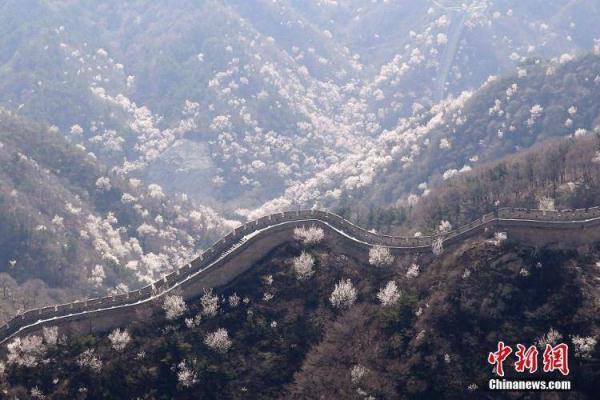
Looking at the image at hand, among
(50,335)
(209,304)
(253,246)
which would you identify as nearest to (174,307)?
(209,304)

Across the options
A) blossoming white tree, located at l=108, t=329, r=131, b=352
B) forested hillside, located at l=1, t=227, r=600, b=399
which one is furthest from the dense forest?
blossoming white tree, located at l=108, t=329, r=131, b=352

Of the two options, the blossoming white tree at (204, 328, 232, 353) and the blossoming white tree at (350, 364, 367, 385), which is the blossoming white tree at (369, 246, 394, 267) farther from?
the blossoming white tree at (204, 328, 232, 353)

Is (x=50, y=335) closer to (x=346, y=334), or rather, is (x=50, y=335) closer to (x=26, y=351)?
(x=26, y=351)

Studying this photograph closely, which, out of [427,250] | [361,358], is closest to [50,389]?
[361,358]

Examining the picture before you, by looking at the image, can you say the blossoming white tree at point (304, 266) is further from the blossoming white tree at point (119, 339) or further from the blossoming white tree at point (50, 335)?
the blossoming white tree at point (50, 335)

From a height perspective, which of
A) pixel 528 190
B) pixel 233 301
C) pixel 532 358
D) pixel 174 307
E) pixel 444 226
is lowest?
pixel 532 358

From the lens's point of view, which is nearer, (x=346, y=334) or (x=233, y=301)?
(x=346, y=334)
